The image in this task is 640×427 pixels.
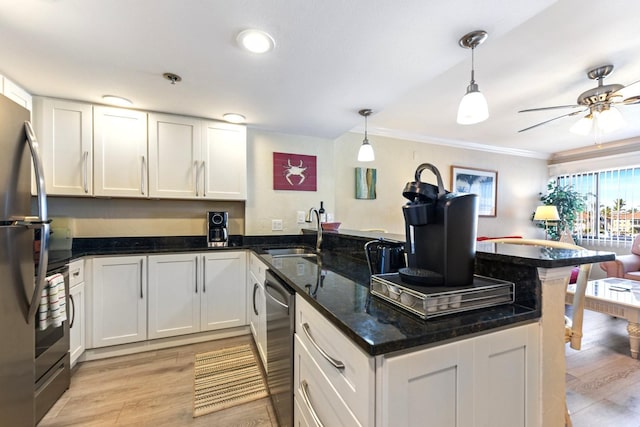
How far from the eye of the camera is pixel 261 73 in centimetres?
176

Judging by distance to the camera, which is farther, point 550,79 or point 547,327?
point 550,79

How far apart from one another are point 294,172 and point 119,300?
199 centimetres

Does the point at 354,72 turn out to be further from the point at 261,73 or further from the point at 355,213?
the point at 355,213

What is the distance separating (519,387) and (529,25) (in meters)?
2.00

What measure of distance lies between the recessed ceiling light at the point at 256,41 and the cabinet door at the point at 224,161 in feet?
4.32

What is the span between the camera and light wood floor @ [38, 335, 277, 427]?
152 centimetres

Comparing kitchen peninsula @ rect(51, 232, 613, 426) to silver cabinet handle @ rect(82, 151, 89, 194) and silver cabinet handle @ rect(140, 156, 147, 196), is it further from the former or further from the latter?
silver cabinet handle @ rect(82, 151, 89, 194)

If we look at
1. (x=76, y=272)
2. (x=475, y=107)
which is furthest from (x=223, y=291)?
(x=475, y=107)

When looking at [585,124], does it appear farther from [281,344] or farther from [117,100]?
[117,100]

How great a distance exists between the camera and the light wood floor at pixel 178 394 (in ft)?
4.98

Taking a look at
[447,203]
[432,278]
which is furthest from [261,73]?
[432,278]

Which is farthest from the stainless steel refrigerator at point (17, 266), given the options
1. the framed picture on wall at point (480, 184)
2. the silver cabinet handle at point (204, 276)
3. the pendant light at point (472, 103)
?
the framed picture on wall at point (480, 184)

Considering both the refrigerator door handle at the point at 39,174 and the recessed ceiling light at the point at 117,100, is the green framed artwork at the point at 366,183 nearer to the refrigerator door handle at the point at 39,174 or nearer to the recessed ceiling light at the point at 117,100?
the recessed ceiling light at the point at 117,100

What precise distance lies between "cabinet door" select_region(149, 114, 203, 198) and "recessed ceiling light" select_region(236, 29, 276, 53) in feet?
4.52
